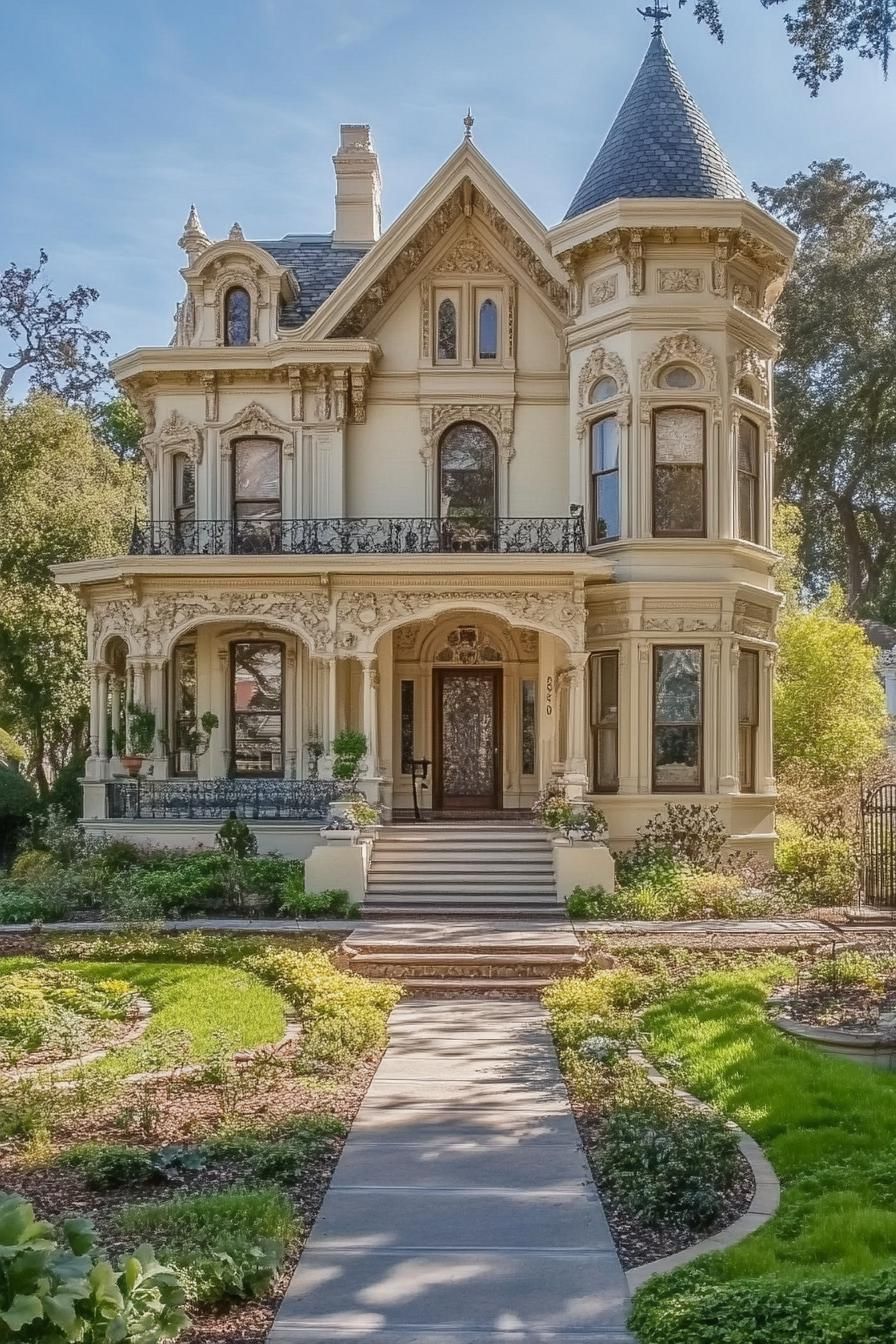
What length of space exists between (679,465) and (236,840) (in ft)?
29.4

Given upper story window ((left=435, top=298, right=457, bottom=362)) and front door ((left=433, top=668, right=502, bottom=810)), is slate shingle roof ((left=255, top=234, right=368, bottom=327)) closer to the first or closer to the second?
upper story window ((left=435, top=298, right=457, bottom=362))

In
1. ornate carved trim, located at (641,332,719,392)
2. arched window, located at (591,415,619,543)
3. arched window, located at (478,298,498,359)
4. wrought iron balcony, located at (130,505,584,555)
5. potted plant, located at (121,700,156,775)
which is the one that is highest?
arched window, located at (478,298,498,359)

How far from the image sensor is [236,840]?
723 inches

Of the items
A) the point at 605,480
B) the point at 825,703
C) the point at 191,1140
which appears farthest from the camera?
the point at 825,703

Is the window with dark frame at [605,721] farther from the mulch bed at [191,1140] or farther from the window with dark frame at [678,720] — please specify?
the mulch bed at [191,1140]

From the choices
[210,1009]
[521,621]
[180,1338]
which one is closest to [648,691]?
[521,621]

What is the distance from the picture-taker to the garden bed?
5.58 m

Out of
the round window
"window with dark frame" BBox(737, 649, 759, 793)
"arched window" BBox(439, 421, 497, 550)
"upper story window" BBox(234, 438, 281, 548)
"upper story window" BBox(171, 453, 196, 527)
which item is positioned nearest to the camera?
"window with dark frame" BBox(737, 649, 759, 793)

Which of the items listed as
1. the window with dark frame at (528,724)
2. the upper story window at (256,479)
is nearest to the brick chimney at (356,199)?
the upper story window at (256,479)

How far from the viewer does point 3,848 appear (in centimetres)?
2827

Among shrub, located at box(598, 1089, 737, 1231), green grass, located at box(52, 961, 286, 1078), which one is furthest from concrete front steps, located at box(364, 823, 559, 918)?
shrub, located at box(598, 1089, 737, 1231)

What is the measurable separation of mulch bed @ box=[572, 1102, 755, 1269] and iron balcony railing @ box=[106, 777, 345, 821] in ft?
42.0

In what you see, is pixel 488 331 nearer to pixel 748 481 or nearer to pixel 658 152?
pixel 658 152

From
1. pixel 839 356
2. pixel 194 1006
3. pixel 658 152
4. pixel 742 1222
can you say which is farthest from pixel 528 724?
pixel 839 356
